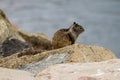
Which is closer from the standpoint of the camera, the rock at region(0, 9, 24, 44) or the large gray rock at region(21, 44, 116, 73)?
the large gray rock at region(21, 44, 116, 73)

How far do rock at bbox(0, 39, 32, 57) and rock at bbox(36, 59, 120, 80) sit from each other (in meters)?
10.6

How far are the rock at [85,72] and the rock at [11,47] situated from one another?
1064cm

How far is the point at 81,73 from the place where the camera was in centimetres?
711

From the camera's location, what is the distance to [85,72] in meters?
7.17

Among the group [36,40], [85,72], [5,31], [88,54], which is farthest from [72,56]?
[36,40]

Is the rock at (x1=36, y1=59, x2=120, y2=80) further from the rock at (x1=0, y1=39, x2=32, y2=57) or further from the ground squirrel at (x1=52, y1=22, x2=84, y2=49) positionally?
the rock at (x1=0, y1=39, x2=32, y2=57)

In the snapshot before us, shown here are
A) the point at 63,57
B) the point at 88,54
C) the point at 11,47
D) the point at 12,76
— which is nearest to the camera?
the point at 12,76

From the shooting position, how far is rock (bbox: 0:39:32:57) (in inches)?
714

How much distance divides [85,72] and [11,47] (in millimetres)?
11632

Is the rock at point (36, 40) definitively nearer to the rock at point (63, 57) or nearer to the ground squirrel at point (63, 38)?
the ground squirrel at point (63, 38)

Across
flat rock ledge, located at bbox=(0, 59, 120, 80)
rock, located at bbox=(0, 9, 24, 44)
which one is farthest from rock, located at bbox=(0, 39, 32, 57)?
flat rock ledge, located at bbox=(0, 59, 120, 80)

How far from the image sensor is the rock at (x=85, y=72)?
6914mm

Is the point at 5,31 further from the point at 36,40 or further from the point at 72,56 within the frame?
the point at 72,56

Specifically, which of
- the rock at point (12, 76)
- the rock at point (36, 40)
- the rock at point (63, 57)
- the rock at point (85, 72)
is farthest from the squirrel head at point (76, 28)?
the rock at point (12, 76)
